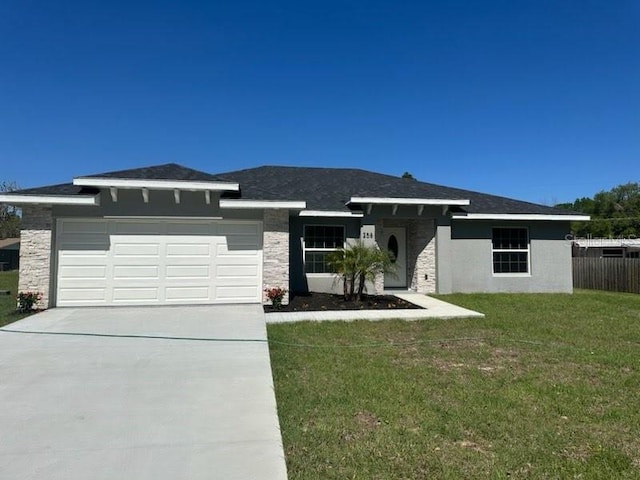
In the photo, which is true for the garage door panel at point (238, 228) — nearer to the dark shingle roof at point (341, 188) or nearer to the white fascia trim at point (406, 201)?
the dark shingle roof at point (341, 188)

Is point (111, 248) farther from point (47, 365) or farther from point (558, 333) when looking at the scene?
point (558, 333)

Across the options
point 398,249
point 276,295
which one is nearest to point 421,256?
point 398,249

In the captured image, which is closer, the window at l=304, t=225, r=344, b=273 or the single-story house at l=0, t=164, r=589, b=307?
the single-story house at l=0, t=164, r=589, b=307

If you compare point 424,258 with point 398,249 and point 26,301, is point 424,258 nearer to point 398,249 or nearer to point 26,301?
point 398,249

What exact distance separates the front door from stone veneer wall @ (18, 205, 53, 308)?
10590 millimetres

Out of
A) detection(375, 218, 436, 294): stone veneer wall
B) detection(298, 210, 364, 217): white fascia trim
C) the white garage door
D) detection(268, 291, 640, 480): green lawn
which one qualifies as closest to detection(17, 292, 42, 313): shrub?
the white garage door

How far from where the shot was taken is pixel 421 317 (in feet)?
30.7

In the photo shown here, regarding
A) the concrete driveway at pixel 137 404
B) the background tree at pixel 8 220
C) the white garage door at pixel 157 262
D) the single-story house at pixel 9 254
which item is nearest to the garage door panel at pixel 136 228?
the white garage door at pixel 157 262

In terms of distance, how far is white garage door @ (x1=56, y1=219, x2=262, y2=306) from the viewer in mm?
10461

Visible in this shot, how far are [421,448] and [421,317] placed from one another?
6221mm

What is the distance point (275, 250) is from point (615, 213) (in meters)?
67.2

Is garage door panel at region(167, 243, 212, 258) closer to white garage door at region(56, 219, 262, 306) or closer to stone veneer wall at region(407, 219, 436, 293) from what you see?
white garage door at region(56, 219, 262, 306)

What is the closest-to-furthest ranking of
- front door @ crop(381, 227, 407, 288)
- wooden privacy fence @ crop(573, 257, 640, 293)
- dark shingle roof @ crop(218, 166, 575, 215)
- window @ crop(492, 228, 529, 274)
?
dark shingle roof @ crop(218, 166, 575, 215) < window @ crop(492, 228, 529, 274) < front door @ crop(381, 227, 407, 288) < wooden privacy fence @ crop(573, 257, 640, 293)

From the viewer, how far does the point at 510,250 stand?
48.1ft
